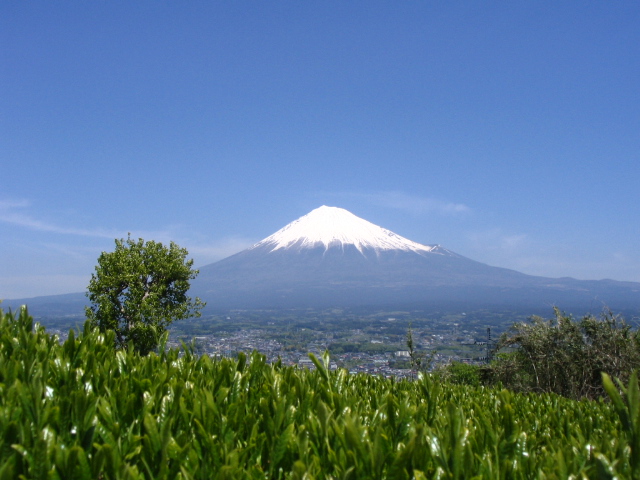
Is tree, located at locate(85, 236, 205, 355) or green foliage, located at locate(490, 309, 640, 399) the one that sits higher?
tree, located at locate(85, 236, 205, 355)

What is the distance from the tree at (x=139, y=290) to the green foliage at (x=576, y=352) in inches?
650

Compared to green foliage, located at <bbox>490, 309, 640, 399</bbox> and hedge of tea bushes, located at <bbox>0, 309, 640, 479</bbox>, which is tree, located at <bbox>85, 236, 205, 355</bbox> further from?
hedge of tea bushes, located at <bbox>0, 309, 640, 479</bbox>

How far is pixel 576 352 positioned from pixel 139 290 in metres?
20.5

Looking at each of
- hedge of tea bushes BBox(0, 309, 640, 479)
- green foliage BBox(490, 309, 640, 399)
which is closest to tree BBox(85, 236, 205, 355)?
green foliage BBox(490, 309, 640, 399)

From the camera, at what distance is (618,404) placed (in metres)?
1.72

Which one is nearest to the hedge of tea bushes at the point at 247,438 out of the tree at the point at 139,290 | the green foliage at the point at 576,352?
the green foliage at the point at 576,352

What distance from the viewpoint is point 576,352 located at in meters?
16.6

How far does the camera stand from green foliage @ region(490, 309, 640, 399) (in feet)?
51.9

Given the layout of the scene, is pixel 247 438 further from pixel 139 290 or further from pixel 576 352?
pixel 139 290

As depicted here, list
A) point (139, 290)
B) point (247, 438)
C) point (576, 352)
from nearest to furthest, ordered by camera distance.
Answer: point (247, 438)
point (576, 352)
point (139, 290)

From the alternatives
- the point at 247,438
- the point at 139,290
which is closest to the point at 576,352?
the point at 247,438

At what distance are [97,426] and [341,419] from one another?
103 cm

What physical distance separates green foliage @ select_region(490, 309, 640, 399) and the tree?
1651cm

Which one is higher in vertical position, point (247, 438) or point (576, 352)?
point (247, 438)
